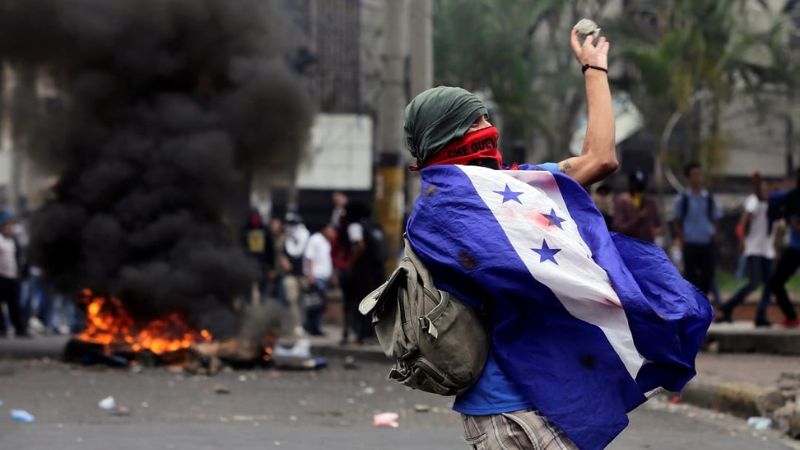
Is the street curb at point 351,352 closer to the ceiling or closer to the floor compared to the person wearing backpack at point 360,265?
closer to the floor

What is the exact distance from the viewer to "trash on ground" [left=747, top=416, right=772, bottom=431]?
867 centimetres

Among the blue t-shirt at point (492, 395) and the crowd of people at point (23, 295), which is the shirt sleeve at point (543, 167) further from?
the crowd of people at point (23, 295)

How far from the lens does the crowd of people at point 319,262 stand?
15.6m

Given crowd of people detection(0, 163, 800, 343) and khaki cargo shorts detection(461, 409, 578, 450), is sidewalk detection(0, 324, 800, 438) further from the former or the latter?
khaki cargo shorts detection(461, 409, 578, 450)

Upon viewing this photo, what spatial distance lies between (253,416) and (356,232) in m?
6.55

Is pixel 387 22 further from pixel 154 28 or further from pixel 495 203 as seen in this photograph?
pixel 495 203

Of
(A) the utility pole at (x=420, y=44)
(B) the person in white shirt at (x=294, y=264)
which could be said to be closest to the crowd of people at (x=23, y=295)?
(B) the person in white shirt at (x=294, y=264)

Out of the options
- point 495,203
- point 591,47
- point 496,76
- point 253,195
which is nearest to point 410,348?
point 495,203

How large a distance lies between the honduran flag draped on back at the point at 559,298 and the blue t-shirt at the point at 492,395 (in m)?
0.03

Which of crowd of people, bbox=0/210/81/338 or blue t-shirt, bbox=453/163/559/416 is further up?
blue t-shirt, bbox=453/163/559/416

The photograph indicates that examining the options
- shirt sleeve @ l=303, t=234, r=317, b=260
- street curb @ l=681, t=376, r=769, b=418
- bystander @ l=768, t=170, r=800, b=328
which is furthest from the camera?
shirt sleeve @ l=303, t=234, r=317, b=260

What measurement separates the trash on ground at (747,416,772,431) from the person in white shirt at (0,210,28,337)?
10.9m

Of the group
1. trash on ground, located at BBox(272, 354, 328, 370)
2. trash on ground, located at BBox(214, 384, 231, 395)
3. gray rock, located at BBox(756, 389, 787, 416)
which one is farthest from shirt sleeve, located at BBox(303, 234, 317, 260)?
gray rock, located at BBox(756, 389, 787, 416)

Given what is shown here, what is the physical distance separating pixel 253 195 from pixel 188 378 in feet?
16.8
